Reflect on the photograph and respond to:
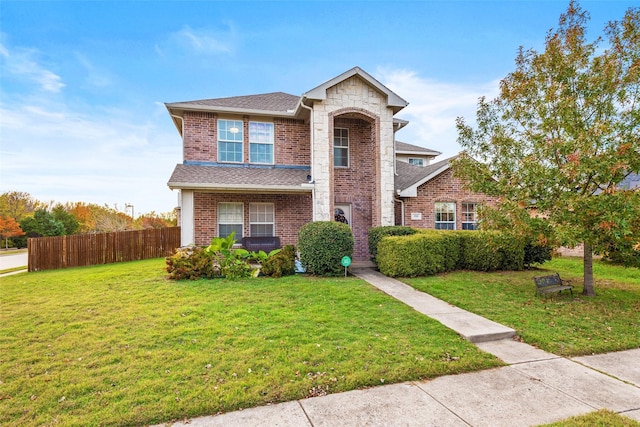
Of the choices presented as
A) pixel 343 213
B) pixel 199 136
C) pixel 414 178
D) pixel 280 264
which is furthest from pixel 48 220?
pixel 414 178

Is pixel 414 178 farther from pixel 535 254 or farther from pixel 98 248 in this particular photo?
pixel 98 248

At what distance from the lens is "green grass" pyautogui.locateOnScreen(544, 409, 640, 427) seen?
2.95 m

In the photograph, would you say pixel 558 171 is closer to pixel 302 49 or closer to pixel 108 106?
pixel 302 49

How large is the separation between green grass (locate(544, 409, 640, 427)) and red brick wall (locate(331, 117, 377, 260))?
426 inches

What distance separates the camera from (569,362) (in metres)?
4.41

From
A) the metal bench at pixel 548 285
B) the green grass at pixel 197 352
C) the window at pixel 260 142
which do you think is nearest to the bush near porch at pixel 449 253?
the metal bench at pixel 548 285

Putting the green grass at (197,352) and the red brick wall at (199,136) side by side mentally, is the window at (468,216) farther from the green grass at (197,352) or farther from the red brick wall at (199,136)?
the red brick wall at (199,136)

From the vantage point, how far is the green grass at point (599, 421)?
2.95 m

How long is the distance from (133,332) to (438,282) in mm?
7906

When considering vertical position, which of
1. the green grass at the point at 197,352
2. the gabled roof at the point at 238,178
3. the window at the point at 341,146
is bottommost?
the green grass at the point at 197,352

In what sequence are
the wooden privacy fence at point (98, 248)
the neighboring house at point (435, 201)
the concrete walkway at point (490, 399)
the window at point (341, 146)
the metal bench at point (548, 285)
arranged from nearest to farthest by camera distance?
the concrete walkway at point (490, 399), the metal bench at point (548, 285), the neighboring house at point (435, 201), the window at point (341, 146), the wooden privacy fence at point (98, 248)

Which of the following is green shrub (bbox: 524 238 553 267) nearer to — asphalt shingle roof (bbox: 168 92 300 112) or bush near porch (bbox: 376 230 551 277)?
bush near porch (bbox: 376 230 551 277)

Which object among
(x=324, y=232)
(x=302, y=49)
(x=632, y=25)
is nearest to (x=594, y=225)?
(x=632, y=25)

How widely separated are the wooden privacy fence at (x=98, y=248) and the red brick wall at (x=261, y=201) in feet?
8.09
